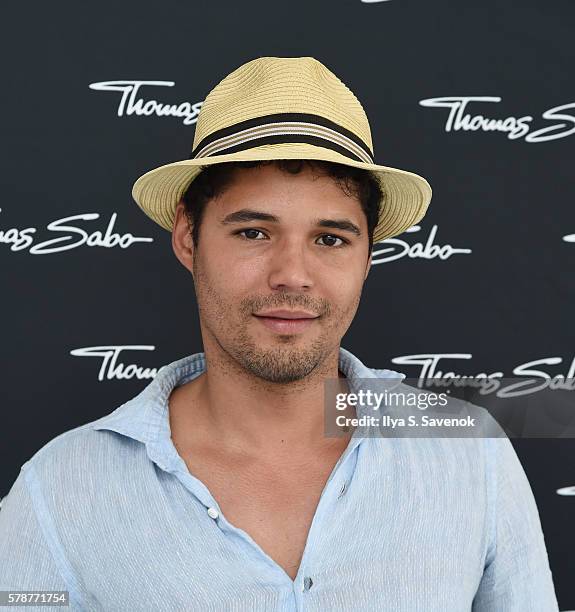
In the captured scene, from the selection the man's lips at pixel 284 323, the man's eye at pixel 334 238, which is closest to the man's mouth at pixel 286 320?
the man's lips at pixel 284 323

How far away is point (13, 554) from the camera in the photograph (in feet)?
4.96

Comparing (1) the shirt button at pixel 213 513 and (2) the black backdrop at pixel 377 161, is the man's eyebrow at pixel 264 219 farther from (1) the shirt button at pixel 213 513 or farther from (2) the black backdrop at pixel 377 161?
(2) the black backdrop at pixel 377 161

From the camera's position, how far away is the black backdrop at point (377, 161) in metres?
2.14

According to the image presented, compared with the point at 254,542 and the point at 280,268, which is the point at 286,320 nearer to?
the point at 280,268

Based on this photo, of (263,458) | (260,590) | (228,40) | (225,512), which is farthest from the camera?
(228,40)

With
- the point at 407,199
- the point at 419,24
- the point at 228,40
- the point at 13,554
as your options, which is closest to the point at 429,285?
the point at 407,199

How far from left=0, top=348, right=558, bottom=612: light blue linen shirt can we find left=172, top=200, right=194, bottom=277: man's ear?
0.94 ft

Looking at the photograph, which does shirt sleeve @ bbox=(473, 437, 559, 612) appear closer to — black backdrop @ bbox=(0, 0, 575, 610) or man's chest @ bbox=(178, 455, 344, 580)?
man's chest @ bbox=(178, 455, 344, 580)

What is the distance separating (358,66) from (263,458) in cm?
108

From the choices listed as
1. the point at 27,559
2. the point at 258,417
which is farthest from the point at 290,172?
the point at 27,559

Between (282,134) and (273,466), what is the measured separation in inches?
25.3

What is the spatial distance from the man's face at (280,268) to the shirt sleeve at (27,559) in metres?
0.48

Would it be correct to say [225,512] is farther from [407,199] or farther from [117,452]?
[407,199]

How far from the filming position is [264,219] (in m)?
1.53
